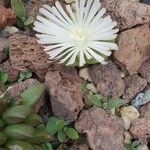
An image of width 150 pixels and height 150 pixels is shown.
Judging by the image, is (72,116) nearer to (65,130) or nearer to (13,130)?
(65,130)

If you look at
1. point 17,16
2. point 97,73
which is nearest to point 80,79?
point 97,73

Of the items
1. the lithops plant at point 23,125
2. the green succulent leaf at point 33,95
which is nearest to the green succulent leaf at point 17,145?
the lithops plant at point 23,125

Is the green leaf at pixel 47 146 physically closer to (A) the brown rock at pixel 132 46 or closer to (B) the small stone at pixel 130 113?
(B) the small stone at pixel 130 113

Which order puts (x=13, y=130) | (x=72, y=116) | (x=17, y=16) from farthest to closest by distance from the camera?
(x=17, y=16) < (x=72, y=116) < (x=13, y=130)

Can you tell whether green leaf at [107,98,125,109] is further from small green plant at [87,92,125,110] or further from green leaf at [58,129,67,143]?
green leaf at [58,129,67,143]

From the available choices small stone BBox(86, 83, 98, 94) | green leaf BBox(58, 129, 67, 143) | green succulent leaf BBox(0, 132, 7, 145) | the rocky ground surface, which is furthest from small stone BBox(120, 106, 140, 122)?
green succulent leaf BBox(0, 132, 7, 145)

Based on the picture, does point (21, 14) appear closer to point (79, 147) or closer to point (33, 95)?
point (33, 95)
